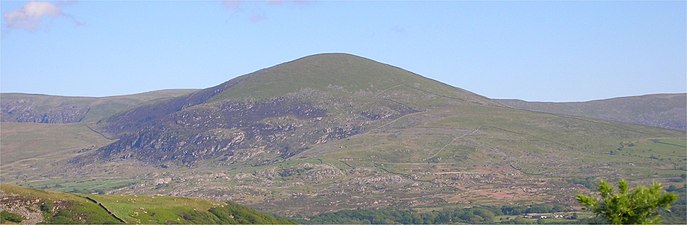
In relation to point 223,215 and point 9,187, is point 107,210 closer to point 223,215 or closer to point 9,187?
point 9,187

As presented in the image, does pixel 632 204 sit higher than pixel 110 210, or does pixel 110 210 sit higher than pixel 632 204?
pixel 632 204

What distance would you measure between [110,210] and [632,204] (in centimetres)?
8151

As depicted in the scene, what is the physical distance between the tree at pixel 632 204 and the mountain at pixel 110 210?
236 ft

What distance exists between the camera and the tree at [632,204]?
4441 cm

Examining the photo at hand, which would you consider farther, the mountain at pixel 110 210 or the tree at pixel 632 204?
the mountain at pixel 110 210

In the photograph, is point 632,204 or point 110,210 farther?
point 110,210

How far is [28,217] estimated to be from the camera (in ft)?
335

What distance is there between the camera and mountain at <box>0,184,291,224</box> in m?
105

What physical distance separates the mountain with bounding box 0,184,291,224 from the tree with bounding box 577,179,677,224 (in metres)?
71.8

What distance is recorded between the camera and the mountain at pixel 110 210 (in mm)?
104562

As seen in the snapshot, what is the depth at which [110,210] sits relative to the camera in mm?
113688

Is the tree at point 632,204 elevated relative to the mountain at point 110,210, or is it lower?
elevated

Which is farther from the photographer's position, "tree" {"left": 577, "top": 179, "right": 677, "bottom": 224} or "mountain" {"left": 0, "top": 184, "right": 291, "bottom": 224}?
"mountain" {"left": 0, "top": 184, "right": 291, "bottom": 224}

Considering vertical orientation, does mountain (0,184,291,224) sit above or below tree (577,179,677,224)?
below
